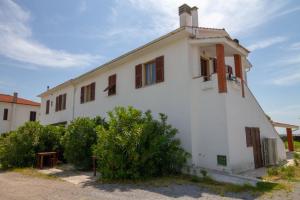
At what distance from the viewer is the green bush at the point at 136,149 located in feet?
29.1

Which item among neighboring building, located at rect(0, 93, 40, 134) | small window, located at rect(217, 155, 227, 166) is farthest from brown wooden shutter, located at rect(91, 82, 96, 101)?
neighboring building, located at rect(0, 93, 40, 134)

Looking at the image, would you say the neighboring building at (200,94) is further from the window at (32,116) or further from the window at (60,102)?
the window at (32,116)

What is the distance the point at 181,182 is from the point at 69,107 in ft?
49.5

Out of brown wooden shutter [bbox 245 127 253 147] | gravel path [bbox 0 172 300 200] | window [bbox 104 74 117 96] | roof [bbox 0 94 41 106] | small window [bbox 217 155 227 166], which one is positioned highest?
roof [bbox 0 94 41 106]

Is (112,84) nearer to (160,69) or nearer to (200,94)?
(160,69)

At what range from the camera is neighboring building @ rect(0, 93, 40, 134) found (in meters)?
32.8

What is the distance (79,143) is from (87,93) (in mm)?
7886

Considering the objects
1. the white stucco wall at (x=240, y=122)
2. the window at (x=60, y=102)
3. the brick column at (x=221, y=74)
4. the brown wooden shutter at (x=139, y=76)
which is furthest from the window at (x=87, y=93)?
the white stucco wall at (x=240, y=122)

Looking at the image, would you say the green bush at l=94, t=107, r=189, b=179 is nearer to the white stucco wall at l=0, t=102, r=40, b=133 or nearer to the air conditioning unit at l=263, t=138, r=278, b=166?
the air conditioning unit at l=263, t=138, r=278, b=166

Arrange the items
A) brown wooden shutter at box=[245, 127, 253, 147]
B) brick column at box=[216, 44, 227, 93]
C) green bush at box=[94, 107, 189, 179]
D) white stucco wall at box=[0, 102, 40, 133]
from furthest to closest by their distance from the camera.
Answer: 1. white stucco wall at box=[0, 102, 40, 133]
2. brown wooden shutter at box=[245, 127, 253, 147]
3. brick column at box=[216, 44, 227, 93]
4. green bush at box=[94, 107, 189, 179]

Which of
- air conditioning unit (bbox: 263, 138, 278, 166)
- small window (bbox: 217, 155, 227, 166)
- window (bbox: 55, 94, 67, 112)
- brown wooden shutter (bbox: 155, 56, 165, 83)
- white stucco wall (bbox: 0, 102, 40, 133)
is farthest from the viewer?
white stucco wall (bbox: 0, 102, 40, 133)

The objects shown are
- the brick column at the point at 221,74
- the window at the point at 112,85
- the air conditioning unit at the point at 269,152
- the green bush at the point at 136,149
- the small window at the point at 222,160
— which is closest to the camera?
the green bush at the point at 136,149

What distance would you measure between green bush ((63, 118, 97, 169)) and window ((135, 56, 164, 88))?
3697 mm

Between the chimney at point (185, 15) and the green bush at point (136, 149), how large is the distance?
6.76 meters
